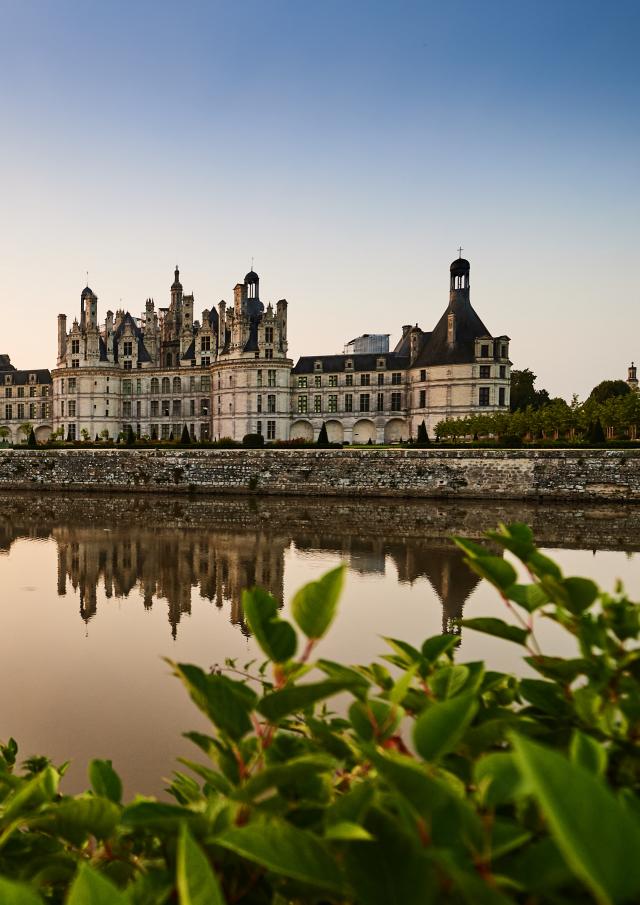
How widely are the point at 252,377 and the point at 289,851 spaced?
5205 centimetres

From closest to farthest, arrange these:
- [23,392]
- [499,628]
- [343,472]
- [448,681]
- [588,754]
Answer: [588,754] < [448,681] < [499,628] < [343,472] < [23,392]

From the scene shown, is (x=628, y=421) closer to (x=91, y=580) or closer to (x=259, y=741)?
(x=91, y=580)

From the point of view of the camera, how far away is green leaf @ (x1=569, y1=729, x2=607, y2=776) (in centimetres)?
78

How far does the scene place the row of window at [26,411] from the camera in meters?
63.9

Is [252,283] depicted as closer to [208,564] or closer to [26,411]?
[26,411]

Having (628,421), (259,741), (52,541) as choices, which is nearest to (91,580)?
(52,541)

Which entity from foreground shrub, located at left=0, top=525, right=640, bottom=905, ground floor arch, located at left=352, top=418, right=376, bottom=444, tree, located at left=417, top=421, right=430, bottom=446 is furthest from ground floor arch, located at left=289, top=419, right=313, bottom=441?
foreground shrub, located at left=0, top=525, right=640, bottom=905

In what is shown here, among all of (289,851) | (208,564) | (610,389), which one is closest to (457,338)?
(610,389)

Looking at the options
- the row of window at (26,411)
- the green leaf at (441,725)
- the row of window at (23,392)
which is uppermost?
the row of window at (23,392)

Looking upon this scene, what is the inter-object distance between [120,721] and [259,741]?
517cm

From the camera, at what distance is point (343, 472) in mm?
29547

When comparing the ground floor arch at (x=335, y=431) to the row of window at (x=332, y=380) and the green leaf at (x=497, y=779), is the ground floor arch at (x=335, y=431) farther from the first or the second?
the green leaf at (x=497, y=779)

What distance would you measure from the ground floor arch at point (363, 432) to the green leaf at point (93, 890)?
181 feet

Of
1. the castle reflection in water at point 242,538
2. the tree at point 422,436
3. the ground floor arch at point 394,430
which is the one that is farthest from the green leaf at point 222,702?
the ground floor arch at point 394,430
